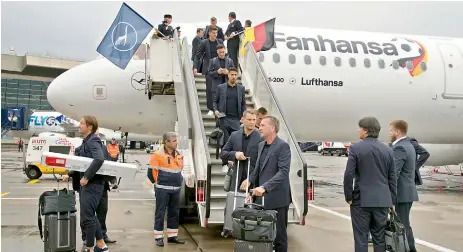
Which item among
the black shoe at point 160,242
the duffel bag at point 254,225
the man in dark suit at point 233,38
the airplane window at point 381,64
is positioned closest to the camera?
the duffel bag at point 254,225

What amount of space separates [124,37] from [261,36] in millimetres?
3029

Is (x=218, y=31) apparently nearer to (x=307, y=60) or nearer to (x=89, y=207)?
(x=307, y=60)

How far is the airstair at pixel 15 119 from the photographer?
44.3 meters

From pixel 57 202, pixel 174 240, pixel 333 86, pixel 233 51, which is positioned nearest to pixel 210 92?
pixel 233 51

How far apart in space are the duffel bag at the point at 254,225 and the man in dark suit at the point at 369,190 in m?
1.23

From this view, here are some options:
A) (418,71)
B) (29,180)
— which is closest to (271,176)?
(418,71)

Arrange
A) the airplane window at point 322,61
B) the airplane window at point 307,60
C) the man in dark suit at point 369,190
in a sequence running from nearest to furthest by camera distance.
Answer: the man in dark suit at point 369,190 → the airplane window at point 307,60 → the airplane window at point 322,61

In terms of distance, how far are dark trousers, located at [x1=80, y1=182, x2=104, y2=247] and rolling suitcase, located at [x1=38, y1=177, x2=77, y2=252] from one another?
158 mm

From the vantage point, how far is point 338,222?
362 inches

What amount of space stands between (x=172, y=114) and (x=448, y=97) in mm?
7781

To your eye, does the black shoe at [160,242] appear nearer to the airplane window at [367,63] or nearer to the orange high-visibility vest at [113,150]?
the airplane window at [367,63]

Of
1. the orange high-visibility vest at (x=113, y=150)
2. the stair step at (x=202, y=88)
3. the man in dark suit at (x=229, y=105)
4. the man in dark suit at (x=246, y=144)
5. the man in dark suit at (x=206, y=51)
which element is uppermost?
the man in dark suit at (x=206, y=51)

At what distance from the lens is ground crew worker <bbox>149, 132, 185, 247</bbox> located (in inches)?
266

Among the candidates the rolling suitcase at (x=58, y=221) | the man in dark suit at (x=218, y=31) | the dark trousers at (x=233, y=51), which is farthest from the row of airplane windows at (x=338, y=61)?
the rolling suitcase at (x=58, y=221)
